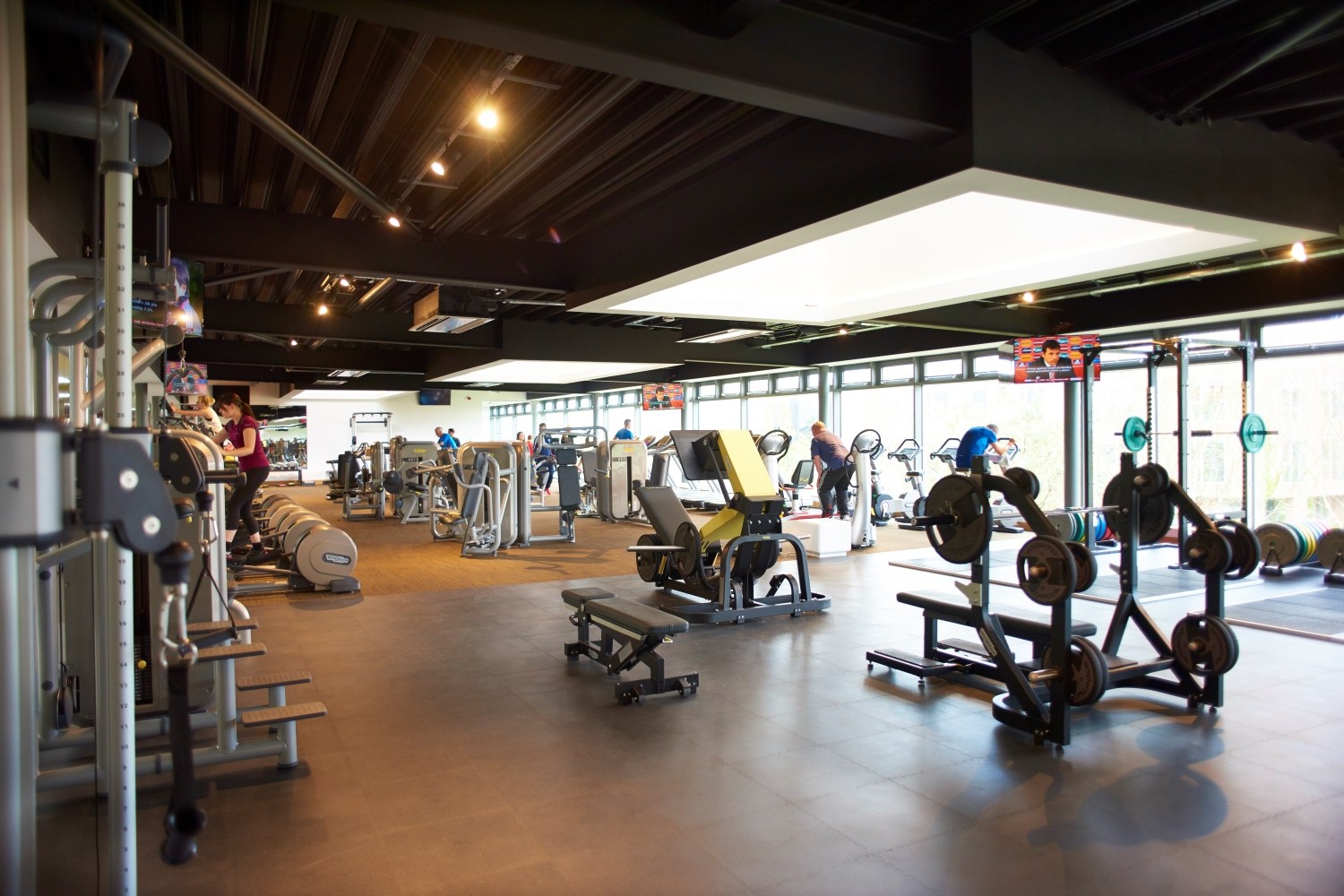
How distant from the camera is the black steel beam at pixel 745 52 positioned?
274 cm

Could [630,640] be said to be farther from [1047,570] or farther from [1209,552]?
[1209,552]

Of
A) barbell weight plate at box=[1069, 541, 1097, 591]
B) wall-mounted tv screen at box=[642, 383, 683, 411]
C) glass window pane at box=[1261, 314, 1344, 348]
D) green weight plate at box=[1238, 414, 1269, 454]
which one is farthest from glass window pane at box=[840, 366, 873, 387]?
barbell weight plate at box=[1069, 541, 1097, 591]

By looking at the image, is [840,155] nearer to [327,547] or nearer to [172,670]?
[172,670]

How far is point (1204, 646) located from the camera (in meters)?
4.24

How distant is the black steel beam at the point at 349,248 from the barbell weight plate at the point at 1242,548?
5.06 m

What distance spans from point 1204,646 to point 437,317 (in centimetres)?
760

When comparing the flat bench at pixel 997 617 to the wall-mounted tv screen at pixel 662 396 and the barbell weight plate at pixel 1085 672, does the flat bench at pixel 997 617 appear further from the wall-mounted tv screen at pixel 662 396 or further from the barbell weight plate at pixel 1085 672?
the wall-mounted tv screen at pixel 662 396

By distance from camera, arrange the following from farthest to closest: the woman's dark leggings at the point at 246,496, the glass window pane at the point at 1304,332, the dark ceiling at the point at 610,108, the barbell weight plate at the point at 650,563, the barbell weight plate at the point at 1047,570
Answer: the glass window pane at the point at 1304,332 < the woman's dark leggings at the point at 246,496 < the barbell weight plate at the point at 650,563 < the barbell weight plate at the point at 1047,570 < the dark ceiling at the point at 610,108

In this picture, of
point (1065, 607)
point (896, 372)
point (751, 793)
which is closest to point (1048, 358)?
point (896, 372)

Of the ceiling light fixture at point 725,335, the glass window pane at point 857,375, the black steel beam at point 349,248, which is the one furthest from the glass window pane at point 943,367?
the black steel beam at point 349,248

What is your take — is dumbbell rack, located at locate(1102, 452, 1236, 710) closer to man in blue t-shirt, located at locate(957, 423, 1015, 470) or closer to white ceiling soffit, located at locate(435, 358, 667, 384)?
man in blue t-shirt, located at locate(957, 423, 1015, 470)

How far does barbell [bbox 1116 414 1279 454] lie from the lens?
26.8 feet

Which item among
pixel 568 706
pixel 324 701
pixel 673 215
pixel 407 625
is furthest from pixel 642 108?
pixel 407 625

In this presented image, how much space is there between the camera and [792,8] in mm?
3303
